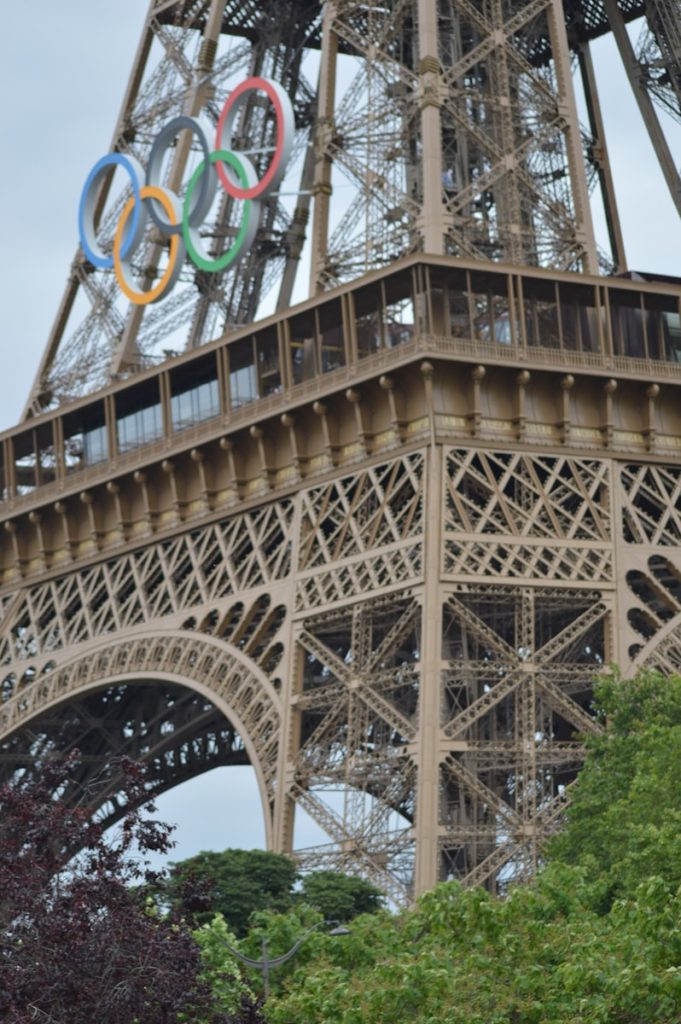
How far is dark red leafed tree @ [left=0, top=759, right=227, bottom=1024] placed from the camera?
93.5ft

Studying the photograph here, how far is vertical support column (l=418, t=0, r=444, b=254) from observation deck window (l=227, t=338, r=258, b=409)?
17.8 ft

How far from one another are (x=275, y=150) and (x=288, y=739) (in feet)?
49.6

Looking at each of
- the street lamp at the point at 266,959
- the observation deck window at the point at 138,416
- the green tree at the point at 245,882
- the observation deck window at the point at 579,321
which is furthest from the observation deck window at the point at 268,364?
the street lamp at the point at 266,959

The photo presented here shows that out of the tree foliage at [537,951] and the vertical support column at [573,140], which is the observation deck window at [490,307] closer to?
the vertical support column at [573,140]

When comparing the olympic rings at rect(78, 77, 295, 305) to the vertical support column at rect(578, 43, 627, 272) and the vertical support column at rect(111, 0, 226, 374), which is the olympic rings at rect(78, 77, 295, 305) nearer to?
the vertical support column at rect(111, 0, 226, 374)

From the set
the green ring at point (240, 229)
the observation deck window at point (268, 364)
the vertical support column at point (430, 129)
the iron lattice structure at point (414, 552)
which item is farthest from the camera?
the green ring at point (240, 229)

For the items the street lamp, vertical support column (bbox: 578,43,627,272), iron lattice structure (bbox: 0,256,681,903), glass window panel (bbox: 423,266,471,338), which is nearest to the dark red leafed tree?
the street lamp

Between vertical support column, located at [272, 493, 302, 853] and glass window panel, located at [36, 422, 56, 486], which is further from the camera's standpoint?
glass window panel, located at [36, 422, 56, 486]

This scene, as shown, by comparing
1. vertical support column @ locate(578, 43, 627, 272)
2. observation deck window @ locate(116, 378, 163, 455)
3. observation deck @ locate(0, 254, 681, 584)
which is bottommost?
observation deck @ locate(0, 254, 681, 584)

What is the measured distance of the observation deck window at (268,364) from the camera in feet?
187

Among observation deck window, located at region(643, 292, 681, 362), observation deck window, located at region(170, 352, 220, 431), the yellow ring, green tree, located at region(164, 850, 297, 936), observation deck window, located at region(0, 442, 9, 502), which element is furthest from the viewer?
observation deck window, located at region(0, 442, 9, 502)

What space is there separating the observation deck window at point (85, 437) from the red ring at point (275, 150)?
6.45m

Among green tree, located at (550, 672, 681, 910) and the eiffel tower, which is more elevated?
the eiffel tower

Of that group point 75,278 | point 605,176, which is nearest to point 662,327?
point 605,176
